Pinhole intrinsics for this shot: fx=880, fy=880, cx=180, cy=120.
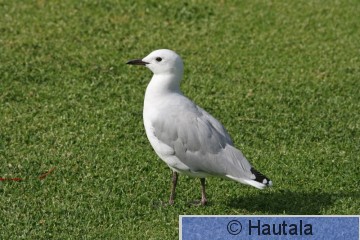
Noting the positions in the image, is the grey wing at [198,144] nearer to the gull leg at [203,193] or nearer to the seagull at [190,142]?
the seagull at [190,142]

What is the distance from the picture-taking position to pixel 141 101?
9.94m

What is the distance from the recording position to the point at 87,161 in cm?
837

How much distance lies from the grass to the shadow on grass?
0.06 feet

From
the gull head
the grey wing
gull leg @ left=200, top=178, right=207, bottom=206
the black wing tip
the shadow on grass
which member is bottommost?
the shadow on grass

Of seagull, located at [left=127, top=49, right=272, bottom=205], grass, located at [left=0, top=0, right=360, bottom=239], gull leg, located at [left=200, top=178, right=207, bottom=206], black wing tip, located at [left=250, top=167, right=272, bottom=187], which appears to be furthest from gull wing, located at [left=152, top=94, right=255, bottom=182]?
grass, located at [left=0, top=0, right=360, bottom=239]

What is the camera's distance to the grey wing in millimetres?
7137

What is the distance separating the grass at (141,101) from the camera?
751cm

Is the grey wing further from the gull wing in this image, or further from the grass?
the grass

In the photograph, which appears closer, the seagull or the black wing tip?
the black wing tip

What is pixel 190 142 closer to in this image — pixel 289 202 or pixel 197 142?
pixel 197 142

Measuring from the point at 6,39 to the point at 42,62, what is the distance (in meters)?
0.89

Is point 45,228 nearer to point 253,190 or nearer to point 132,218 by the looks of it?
point 132,218

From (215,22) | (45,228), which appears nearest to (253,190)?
(45,228)

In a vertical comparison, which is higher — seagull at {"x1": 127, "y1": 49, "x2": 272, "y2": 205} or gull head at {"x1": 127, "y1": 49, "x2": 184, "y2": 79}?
gull head at {"x1": 127, "y1": 49, "x2": 184, "y2": 79}
